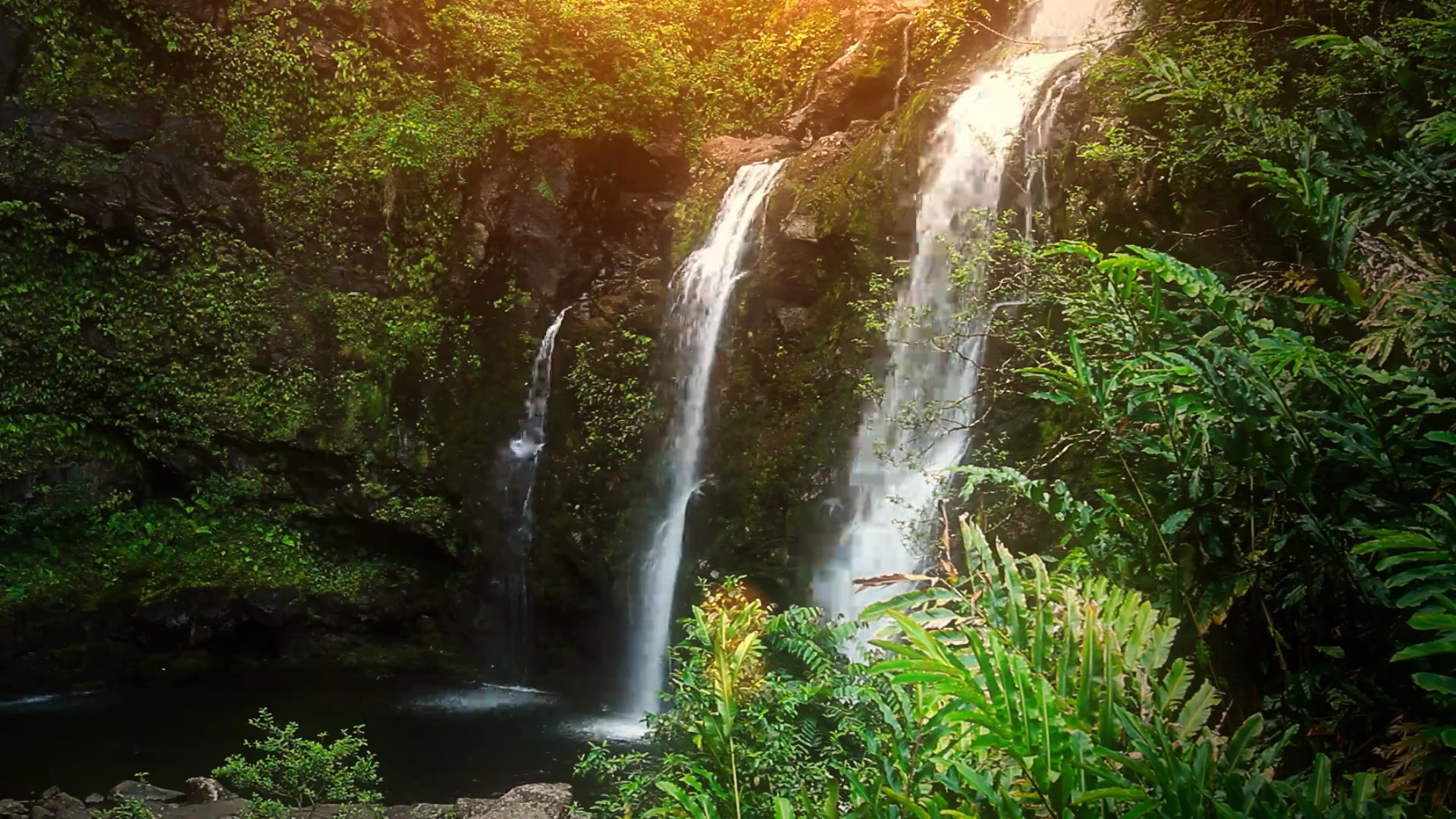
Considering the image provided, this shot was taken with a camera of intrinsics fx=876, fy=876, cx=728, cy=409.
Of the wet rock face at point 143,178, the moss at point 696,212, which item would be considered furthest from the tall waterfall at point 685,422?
the wet rock face at point 143,178

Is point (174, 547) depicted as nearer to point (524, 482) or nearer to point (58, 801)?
point (524, 482)

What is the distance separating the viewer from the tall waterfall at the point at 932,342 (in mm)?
6598

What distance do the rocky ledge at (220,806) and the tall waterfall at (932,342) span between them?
9.00ft

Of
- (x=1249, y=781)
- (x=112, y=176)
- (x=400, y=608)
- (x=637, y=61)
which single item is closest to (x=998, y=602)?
(x=1249, y=781)

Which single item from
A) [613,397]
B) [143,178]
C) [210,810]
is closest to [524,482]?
[613,397]

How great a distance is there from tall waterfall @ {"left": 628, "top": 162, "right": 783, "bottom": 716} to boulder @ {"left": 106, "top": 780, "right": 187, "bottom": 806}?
387 centimetres

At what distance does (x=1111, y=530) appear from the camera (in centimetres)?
234

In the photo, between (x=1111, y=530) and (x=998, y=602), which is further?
(x=1111, y=530)

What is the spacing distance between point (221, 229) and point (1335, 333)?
10.7 meters

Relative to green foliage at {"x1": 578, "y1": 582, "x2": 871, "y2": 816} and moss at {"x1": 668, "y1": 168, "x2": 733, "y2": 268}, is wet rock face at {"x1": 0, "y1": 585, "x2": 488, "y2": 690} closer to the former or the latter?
moss at {"x1": 668, "y1": 168, "x2": 733, "y2": 268}

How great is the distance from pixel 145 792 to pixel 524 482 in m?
4.50

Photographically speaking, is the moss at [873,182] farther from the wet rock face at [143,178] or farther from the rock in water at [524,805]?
the wet rock face at [143,178]

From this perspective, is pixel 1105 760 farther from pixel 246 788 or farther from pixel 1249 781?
pixel 246 788

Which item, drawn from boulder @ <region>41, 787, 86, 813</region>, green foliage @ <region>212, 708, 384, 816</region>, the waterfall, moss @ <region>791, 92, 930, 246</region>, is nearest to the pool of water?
boulder @ <region>41, 787, 86, 813</region>
